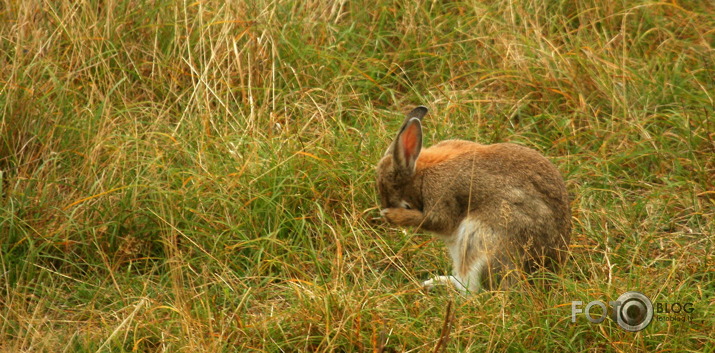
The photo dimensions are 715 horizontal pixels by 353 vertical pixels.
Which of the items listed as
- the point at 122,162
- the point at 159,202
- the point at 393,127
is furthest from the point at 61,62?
the point at 393,127

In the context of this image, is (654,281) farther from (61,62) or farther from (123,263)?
(61,62)

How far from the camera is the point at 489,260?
5.20m

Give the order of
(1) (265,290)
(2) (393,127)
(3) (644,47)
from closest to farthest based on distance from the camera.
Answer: (1) (265,290) → (2) (393,127) → (3) (644,47)

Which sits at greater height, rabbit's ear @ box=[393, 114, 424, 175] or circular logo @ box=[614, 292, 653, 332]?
rabbit's ear @ box=[393, 114, 424, 175]

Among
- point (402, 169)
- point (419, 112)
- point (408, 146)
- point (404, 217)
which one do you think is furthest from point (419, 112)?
point (404, 217)

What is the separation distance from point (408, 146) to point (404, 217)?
381 millimetres

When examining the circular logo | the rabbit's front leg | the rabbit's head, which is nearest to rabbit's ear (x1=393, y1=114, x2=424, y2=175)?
the rabbit's head

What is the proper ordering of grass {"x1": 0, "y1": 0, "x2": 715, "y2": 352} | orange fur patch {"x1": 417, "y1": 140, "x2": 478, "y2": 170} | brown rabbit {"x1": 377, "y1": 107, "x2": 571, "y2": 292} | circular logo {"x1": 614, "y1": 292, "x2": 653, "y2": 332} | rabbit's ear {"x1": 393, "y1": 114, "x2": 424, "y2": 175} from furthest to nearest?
orange fur patch {"x1": 417, "y1": 140, "x2": 478, "y2": 170} → rabbit's ear {"x1": 393, "y1": 114, "x2": 424, "y2": 175} → brown rabbit {"x1": 377, "y1": 107, "x2": 571, "y2": 292} → grass {"x1": 0, "y1": 0, "x2": 715, "y2": 352} → circular logo {"x1": 614, "y1": 292, "x2": 653, "y2": 332}

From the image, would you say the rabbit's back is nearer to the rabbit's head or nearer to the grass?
the rabbit's head

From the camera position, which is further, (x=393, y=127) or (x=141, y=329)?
(x=393, y=127)

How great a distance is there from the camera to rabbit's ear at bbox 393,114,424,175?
18.4ft

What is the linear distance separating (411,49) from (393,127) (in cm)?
95

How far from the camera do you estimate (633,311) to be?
183 inches

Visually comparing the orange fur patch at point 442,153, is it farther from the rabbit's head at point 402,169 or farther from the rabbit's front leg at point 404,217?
the rabbit's front leg at point 404,217
